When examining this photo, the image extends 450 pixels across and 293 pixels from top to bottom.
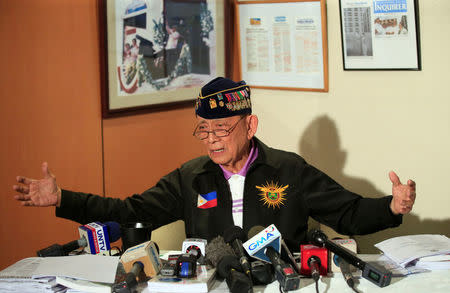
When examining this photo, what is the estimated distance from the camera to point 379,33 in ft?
12.8

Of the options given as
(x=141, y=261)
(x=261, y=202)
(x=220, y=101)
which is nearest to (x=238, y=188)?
(x=261, y=202)

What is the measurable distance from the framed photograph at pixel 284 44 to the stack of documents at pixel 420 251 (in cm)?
192

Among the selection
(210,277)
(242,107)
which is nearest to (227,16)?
(242,107)

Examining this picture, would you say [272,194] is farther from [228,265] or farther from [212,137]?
[228,265]

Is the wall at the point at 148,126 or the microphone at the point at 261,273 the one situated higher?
the wall at the point at 148,126

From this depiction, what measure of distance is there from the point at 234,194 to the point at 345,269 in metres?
0.82

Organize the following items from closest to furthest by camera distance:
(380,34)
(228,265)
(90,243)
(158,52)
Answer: (228,265)
(90,243)
(380,34)
(158,52)

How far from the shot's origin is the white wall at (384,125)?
370cm

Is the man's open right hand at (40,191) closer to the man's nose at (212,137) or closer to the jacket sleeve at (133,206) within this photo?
the jacket sleeve at (133,206)

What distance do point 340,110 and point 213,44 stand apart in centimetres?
121

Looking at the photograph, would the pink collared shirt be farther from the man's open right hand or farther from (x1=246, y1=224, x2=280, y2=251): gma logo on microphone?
the man's open right hand

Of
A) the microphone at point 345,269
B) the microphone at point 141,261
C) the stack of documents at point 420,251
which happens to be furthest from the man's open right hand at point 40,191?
the stack of documents at point 420,251

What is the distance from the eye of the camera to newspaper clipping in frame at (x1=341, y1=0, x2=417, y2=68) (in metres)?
3.77

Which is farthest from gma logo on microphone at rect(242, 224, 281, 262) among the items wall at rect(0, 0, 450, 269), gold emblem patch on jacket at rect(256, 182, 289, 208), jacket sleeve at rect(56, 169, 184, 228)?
wall at rect(0, 0, 450, 269)
